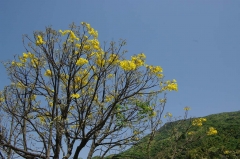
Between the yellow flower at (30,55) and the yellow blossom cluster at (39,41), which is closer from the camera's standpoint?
the yellow blossom cluster at (39,41)

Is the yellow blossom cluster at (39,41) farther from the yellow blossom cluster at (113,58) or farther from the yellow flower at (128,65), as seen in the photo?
the yellow flower at (128,65)

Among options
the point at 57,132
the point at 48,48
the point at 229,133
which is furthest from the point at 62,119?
the point at 229,133

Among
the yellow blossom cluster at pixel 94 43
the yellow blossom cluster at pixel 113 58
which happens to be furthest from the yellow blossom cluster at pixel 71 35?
the yellow blossom cluster at pixel 113 58

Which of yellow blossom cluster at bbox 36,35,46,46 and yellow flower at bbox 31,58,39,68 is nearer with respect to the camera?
yellow blossom cluster at bbox 36,35,46,46

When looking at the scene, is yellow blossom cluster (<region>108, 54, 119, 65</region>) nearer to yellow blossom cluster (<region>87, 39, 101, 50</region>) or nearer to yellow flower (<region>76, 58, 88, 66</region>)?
yellow blossom cluster (<region>87, 39, 101, 50</region>)

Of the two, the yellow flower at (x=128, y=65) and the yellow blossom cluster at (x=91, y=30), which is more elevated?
the yellow blossom cluster at (x=91, y=30)

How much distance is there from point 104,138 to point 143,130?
112cm

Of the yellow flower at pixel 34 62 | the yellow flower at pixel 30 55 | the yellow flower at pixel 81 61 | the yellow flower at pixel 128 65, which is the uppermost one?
the yellow flower at pixel 30 55

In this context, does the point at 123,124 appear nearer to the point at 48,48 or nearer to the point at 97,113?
the point at 97,113

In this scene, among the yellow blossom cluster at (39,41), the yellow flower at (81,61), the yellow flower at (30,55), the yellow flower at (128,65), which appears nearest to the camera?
the yellow flower at (128,65)

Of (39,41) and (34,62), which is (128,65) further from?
(34,62)

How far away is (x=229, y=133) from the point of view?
1634 inches

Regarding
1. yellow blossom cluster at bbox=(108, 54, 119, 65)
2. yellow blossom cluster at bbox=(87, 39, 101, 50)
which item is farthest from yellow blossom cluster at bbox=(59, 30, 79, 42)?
yellow blossom cluster at bbox=(108, 54, 119, 65)

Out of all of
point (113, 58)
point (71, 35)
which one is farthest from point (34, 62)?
point (113, 58)
